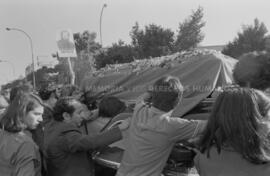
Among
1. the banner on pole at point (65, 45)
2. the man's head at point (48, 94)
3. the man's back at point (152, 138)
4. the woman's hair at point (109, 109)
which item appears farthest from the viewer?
the banner on pole at point (65, 45)

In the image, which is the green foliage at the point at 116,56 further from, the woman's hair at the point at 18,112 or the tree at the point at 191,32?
the woman's hair at the point at 18,112

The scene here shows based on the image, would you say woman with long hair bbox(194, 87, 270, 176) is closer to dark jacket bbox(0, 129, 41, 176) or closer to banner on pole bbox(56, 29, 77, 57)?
dark jacket bbox(0, 129, 41, 176)

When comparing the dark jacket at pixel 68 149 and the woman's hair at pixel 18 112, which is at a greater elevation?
the woman's hair at pixel 18 112

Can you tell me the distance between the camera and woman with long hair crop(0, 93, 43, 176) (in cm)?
237

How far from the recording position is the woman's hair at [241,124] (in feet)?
5.46

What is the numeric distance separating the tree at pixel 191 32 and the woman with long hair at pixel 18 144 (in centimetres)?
2479

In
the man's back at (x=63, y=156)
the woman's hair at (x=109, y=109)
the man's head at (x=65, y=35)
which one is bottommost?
the man's back at (x=63, y=156)

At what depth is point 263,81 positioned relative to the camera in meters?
2.61

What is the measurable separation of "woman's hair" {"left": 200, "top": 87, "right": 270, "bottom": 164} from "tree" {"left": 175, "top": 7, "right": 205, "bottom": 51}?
25.4 metres

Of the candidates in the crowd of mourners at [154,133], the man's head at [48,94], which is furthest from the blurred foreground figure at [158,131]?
the man's head at [48,94]

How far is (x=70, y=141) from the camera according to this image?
8.59ft

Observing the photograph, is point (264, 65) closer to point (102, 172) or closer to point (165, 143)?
point (165, 143)

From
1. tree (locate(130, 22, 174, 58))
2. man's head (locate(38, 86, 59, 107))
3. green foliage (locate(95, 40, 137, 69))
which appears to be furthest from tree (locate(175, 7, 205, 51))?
man's head (locate(38, 86, 59, 107))

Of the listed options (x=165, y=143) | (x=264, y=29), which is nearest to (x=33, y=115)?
(x=165, y=143)
